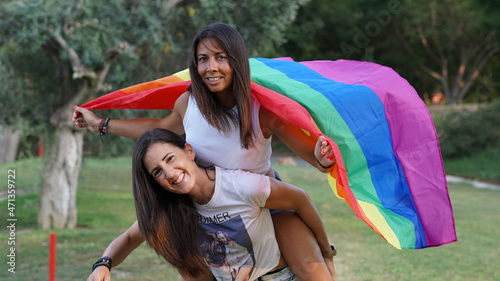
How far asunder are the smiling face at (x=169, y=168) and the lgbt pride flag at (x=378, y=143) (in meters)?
0.48

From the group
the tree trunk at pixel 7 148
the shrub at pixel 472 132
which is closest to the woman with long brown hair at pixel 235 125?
the tree trunk at pixel 7 148

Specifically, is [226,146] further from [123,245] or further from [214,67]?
[123,245]

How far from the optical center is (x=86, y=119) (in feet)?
10.5

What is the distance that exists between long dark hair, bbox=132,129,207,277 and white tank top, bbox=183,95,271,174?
0.36 feet

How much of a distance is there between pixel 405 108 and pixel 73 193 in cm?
720

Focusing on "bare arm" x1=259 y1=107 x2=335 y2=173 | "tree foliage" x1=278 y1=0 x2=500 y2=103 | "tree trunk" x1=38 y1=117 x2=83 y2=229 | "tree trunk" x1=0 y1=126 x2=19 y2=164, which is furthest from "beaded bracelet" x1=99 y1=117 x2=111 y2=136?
"tree foliage" x1=278 y1=0 x2=500 y2=103

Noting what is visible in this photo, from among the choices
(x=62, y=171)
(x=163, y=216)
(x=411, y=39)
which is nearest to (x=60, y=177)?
(x=62, y=171)

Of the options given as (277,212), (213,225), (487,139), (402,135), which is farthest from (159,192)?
(487,139)

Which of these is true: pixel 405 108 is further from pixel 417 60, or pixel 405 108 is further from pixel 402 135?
pixel 417 60

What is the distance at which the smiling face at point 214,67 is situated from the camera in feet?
8.66

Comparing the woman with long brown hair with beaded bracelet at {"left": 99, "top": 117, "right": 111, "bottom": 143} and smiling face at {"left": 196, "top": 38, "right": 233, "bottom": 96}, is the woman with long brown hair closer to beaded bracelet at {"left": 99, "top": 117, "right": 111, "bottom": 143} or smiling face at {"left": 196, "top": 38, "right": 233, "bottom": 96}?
→ smiling face at {"left": 196, "top": 38, "right": 233, "bottom": 96}

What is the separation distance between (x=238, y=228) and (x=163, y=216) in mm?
331

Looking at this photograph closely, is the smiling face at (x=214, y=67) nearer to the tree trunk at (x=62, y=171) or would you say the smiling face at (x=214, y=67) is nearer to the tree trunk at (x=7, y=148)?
the tree trunk at (x=62, y=171)

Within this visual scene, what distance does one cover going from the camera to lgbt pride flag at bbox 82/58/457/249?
2.62 meters
